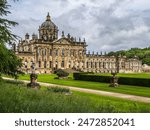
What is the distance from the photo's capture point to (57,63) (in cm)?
9475

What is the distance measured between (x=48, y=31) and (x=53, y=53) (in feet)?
19.7

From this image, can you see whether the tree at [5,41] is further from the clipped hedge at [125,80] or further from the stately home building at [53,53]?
the stately home building at [53,53]

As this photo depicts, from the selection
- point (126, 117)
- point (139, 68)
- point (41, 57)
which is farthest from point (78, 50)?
point (126, 117)

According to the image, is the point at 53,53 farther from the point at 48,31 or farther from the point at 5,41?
the point at 5,41

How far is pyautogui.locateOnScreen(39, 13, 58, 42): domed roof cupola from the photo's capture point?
95.7 metres

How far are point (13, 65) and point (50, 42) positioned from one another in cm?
7602

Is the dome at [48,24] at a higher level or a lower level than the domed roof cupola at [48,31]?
higher

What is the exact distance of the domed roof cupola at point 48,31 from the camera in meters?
95.7

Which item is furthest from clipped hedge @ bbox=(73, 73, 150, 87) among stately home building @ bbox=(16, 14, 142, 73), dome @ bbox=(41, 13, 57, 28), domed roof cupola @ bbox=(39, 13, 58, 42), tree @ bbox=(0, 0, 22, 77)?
dome @ bbox=(41, 13, 57, 28)

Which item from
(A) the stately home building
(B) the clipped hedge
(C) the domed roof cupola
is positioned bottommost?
(B) the clipped hedge

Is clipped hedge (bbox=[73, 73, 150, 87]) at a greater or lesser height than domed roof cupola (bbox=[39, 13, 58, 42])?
lesser

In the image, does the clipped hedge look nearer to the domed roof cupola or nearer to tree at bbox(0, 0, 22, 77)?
tree at bbox(0, 0, 22, 77)

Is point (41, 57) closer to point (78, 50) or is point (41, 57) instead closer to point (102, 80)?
point (78, 50)

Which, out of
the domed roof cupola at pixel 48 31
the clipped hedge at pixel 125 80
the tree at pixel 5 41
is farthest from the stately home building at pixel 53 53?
the tree at pixel 5 41
